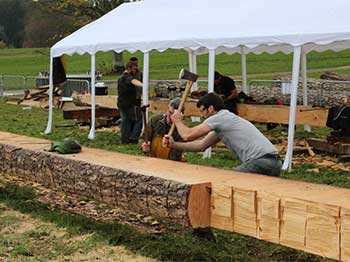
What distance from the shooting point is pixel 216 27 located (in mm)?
11477

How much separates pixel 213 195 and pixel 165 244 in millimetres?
1228

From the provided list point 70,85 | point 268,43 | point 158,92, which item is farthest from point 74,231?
point 70,85

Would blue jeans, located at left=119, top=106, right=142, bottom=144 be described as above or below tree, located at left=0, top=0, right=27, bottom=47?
below

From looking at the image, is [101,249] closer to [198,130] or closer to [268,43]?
[198,130]

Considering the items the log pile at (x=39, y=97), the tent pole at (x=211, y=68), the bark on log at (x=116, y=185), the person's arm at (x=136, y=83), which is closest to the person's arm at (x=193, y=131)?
the bark on log at (x=116, y=185)

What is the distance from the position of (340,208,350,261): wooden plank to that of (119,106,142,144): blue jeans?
350 inches

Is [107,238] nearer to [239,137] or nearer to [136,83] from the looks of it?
[239,137]

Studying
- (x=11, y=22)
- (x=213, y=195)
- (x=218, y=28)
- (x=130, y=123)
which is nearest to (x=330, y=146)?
(x=218, y=28)

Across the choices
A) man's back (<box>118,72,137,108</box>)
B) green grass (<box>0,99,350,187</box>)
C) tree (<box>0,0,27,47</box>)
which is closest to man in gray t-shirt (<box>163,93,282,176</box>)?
green grass (<box>0,99,350,187</box>)

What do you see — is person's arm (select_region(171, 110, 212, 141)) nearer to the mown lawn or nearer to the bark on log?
the bark on log

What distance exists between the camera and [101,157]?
6.89m

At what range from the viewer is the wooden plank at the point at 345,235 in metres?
4.29

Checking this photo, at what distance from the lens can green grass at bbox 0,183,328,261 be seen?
5949mm

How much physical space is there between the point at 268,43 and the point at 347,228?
627 cm
